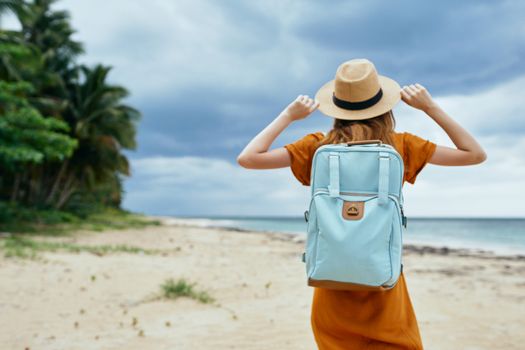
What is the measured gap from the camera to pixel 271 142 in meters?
2.02

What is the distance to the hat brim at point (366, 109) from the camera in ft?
6.04

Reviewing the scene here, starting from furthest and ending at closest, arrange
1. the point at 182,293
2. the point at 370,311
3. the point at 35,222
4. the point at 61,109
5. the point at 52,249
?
the point at 61,109, the point at 35,222, the point at 52,249, the point at 182,293, the point at 370,311

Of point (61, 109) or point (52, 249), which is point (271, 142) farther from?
point (61, 109)

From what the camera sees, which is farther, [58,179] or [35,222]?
[58,179]

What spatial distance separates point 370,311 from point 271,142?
80cm

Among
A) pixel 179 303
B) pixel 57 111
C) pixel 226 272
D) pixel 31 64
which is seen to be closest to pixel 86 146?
pixel 57 111

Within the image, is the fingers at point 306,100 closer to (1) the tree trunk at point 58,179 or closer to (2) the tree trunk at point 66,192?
(1) the tree trunk at point 58,179

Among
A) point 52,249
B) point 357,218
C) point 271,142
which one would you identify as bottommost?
point 52,249

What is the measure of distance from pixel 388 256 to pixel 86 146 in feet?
74.7

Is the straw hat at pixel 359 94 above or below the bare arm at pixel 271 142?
above

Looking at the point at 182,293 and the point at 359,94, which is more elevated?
the point at 359,94

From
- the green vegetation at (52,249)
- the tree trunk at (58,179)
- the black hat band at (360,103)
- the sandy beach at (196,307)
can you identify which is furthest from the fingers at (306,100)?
the tree trunk at (58,179)

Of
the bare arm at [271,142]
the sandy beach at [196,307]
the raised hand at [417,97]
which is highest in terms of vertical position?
the raised hand at [417,97]

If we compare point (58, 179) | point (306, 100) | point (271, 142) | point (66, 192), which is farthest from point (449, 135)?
point (66, 192)
